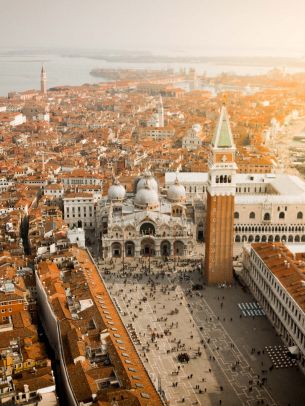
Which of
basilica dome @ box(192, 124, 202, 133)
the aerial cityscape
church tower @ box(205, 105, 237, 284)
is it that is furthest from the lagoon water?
church tower @ box(205, 105, 237, 284)

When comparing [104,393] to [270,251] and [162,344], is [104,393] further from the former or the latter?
[270,251]

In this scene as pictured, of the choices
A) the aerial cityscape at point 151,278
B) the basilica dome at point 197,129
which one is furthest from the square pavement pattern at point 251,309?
the basilica dome at point 197,129

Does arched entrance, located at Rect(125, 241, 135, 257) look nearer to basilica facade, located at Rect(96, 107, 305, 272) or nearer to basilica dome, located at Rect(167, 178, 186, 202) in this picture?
basilica facade, located at Rect(96, 107, 305, 272)

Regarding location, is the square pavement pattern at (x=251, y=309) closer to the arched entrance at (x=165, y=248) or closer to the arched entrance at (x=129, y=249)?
the arched entrance at (x=165, y=248)

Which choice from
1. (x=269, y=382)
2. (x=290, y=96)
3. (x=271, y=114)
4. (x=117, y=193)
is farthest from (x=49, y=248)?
(x=290, y=96)

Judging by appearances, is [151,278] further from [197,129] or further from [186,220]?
[197,129]
